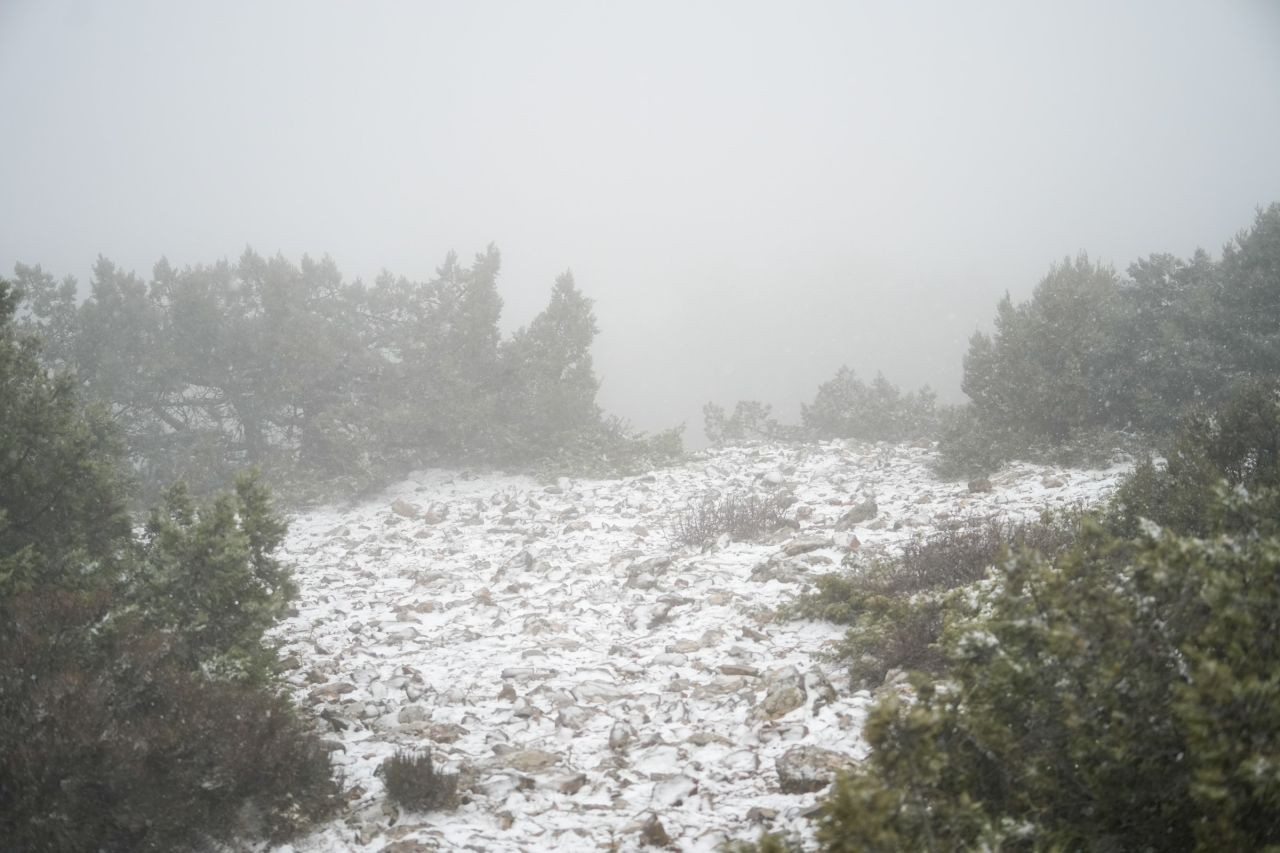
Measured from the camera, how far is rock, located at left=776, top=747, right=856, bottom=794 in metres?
4.30

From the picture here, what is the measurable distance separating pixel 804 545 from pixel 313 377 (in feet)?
48.1

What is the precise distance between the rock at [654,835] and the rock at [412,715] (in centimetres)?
282

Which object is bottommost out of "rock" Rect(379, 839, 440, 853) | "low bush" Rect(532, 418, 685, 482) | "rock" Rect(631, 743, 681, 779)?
"rock" Rect(631, 743, 681, 779)

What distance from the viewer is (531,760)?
17.0 ft

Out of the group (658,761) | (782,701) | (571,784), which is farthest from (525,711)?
(782,701)

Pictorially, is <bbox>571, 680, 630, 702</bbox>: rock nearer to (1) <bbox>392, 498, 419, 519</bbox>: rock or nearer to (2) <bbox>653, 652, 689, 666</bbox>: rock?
(2) <bbox>653, 652, 689, 666</bbox>: rock

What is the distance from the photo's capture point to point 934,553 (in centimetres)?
773

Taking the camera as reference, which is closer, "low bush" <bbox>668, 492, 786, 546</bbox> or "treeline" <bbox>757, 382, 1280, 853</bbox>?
"treeline" <bbox>757, 382, 1280, 853</bbox>

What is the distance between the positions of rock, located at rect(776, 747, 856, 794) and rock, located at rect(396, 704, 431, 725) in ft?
11.3

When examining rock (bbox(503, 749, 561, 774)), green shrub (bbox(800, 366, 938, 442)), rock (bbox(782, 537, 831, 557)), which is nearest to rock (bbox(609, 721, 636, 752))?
rock (bbox(503, 749, 561, 774))

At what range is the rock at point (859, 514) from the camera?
36.4ft

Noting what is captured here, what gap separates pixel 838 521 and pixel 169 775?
9842 mm

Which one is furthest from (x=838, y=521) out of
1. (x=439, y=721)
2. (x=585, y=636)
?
(x=439, y=721)

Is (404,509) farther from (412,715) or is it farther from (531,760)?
(531,760)
